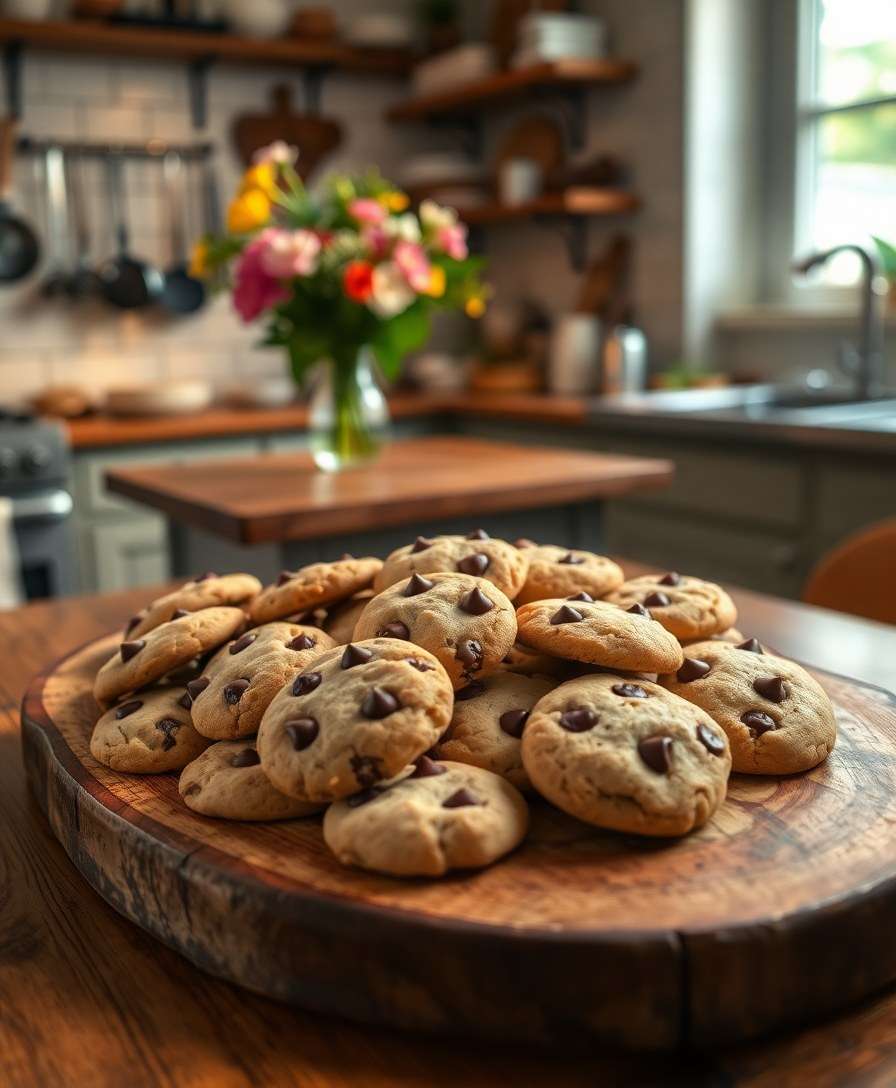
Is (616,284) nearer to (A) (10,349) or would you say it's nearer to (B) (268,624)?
(A) (10,349)

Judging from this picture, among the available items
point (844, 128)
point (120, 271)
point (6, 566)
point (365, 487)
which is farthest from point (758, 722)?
point (120, 271)

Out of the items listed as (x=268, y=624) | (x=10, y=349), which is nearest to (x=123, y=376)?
(x=10, y=349)

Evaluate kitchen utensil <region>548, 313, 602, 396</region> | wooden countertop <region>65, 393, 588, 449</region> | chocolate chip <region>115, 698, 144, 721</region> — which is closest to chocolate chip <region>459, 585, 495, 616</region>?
chocolate chip <region>115, 698, 144, 721</region>

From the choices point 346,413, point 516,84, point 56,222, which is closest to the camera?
point 346,413

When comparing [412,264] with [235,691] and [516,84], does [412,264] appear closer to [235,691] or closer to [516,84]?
[235,691]

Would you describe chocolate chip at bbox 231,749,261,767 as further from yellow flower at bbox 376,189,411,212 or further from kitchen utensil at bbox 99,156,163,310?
kitchen utensil at bbox 99,156,163,310
